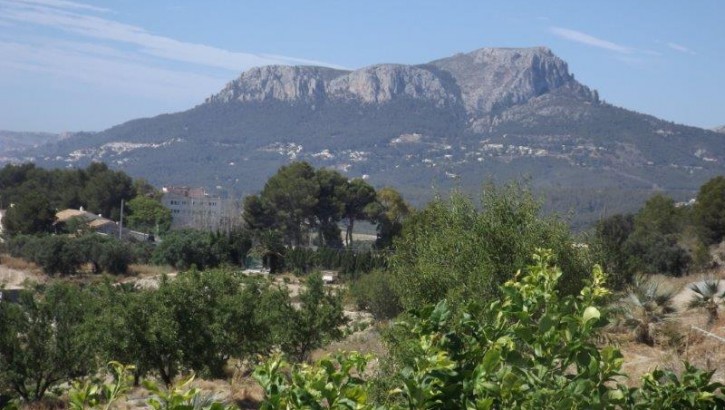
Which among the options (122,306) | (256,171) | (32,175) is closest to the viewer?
(122,306)

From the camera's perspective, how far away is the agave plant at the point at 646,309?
17656 mm

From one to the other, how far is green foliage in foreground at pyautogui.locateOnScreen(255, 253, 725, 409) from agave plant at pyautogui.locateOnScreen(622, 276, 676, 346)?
Result: 1483 cm

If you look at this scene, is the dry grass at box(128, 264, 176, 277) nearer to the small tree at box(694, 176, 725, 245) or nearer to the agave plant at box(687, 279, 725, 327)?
the small tree at box(694, 176, 725, 245)

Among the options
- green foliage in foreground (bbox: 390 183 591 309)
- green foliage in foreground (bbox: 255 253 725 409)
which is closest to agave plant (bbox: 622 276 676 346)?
green foliage in foreground (bbox: 390 183 591 309)

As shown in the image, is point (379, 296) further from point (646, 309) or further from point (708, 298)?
point (708, 298)

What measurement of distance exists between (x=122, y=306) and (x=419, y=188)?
134 m

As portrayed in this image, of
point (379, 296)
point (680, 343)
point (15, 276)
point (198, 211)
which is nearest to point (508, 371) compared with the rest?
point (680, 343)

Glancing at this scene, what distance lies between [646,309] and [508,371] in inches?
620

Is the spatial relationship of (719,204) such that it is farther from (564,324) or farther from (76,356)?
(564,324)

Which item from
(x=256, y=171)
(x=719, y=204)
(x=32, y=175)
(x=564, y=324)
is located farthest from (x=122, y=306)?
(x=256, y=171)

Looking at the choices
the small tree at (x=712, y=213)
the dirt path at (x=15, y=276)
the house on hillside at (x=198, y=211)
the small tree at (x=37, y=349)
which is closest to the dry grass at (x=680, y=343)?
the small tree at (x=37, y=349)

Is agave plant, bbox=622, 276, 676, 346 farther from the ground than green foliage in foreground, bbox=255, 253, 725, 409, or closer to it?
closer to it

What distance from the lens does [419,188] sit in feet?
495

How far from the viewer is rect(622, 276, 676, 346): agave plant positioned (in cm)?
1766
